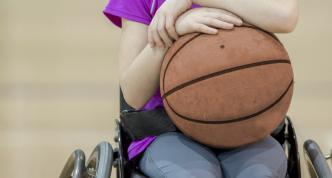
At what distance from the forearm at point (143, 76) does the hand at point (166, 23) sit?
30mm

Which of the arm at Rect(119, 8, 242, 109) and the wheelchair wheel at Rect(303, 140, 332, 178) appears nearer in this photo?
the arm at Rect(119, 8, 242, 109)

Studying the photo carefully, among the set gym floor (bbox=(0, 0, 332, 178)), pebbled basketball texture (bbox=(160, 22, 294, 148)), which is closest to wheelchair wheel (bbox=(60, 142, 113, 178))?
pebbled basketball texture (bbox=(160, 22, 294, 148))

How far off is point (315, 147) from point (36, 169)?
1770mm

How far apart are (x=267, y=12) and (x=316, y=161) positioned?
19.1 inches

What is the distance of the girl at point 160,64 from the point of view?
59cm

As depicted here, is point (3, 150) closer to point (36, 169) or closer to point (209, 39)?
point (36, 169)

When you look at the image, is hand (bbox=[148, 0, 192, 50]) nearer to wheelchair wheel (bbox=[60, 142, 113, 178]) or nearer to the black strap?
the black strap

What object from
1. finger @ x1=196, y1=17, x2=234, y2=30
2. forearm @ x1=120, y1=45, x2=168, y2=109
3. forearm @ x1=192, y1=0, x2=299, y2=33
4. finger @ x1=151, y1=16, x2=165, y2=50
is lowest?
forearm @ x1=120, y1=45, x2=168, y2=109

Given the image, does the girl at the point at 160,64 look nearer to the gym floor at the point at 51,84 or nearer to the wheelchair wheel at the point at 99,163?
the wheelchair wheel at the point at 99,163

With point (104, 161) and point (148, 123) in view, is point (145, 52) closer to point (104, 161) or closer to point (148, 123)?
point (148, 123)

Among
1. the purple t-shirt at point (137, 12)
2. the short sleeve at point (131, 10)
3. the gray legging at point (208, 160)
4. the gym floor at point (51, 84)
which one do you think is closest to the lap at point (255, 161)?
the gray legging at point (208, 160)

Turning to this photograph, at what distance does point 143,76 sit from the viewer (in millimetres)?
692

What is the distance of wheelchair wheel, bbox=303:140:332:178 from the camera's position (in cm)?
70

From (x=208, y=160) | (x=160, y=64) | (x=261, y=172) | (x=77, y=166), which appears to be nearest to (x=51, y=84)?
(x=77, y=166)
